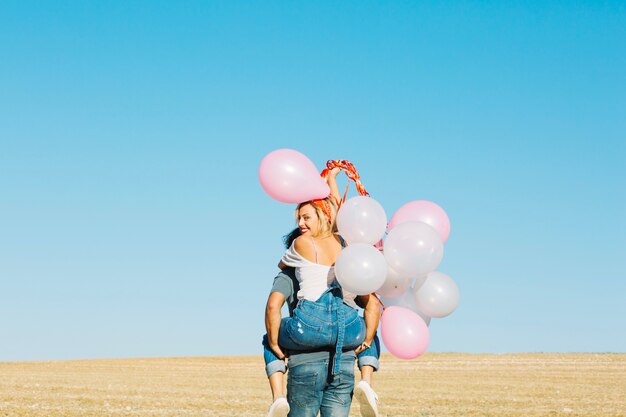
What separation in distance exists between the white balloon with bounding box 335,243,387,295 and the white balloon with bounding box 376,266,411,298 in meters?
0.60

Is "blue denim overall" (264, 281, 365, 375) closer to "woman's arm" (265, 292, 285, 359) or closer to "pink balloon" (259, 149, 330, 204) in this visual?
"woman's arm" (265, 292, 285, 359)

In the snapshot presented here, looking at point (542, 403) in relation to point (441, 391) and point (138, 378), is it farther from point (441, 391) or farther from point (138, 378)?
point (138, 378)

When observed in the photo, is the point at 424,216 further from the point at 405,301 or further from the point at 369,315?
the point at 369,315

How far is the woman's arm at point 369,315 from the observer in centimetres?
588

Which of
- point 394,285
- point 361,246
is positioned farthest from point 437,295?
point 361,246

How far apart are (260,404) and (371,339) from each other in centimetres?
1126

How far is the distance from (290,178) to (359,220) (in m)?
0.61

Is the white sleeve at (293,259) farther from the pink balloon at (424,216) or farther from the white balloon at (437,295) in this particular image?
the white balloon at (437,295)

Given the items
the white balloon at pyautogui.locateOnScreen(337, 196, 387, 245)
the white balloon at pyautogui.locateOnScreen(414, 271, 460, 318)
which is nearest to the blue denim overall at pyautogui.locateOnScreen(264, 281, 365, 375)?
the white balloon at pyautogui.locateOnScreen(337, 196, 387, 245)

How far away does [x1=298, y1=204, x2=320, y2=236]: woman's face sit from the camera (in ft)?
18.9

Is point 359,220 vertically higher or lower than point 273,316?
higher

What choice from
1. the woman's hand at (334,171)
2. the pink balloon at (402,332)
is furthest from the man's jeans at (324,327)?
the woman's hand at (334,171)

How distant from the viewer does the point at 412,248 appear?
20.8ft

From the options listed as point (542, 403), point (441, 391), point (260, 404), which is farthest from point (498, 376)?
point (260, 404)
